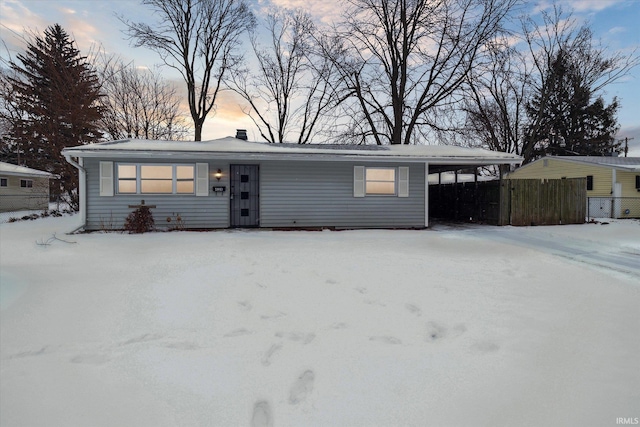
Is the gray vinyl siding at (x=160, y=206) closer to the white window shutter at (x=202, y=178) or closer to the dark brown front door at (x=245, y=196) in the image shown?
the white window shutter at (x=202, y=178)

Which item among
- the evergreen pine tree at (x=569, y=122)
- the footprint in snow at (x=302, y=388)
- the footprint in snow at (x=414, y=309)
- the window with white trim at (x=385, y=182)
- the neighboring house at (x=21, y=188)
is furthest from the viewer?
the evergreen pine tree at (x=569, y=122)

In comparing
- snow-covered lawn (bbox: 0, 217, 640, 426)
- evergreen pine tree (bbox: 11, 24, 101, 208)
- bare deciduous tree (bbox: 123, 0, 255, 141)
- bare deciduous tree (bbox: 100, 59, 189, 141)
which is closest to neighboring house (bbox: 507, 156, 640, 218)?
snow-covered lawn (bbox: 0, 217, 640, 426)

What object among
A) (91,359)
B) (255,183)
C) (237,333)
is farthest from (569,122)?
(91,359)

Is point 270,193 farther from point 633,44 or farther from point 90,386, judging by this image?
point 633,44

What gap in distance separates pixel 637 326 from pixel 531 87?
26602mm

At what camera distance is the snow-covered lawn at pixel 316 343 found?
2.25 m

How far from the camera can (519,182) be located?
38.0 feet

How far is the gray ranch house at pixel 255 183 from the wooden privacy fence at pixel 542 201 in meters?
1.33

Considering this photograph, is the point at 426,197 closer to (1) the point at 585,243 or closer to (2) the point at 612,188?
(1) the point at 585,243

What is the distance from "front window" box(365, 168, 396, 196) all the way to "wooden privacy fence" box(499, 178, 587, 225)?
146 inches

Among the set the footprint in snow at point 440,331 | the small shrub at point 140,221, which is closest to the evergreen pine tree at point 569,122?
the small shrub at point 140,221

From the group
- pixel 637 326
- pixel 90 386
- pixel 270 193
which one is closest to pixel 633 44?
pixel 270 193

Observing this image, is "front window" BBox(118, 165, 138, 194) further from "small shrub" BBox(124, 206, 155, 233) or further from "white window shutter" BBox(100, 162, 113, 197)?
"small shrub" BBox(124, 206, 155, 233)

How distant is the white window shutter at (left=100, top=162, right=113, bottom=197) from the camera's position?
973 centimetres
